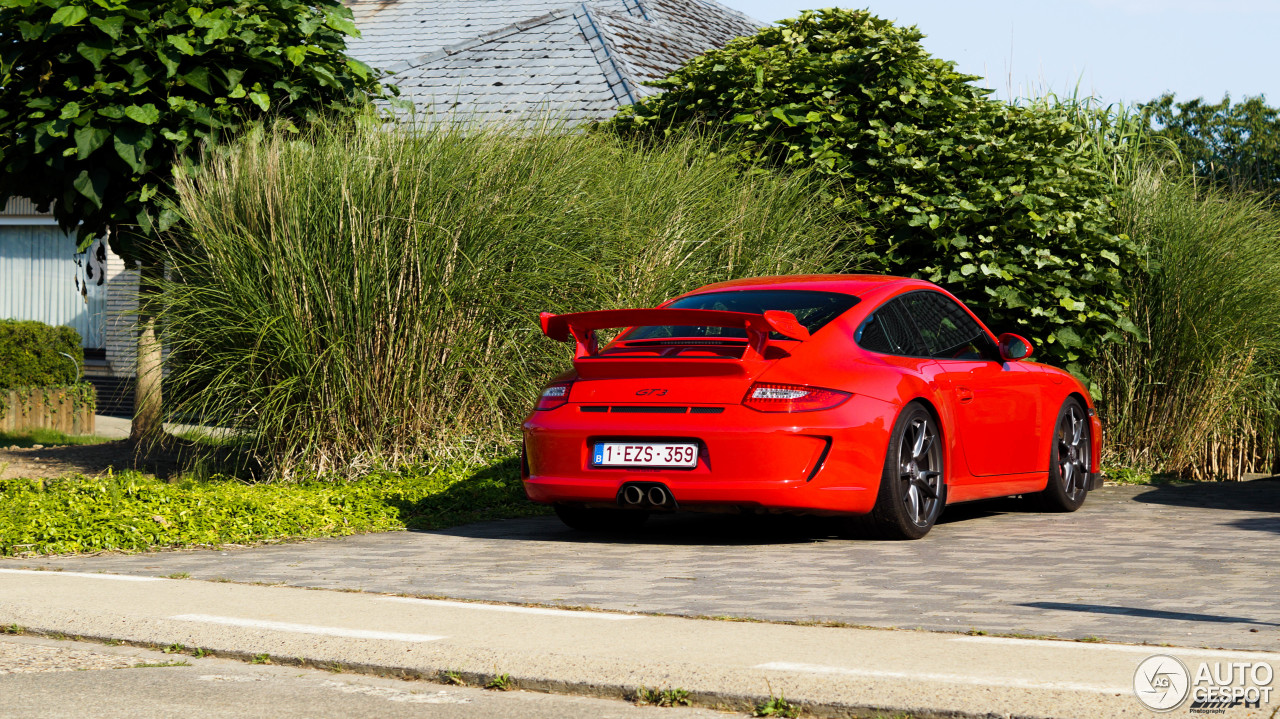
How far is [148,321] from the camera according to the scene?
10.8 m

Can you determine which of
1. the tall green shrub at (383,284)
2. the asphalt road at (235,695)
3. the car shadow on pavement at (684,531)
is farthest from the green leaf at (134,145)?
the asphalt road at (235,695)

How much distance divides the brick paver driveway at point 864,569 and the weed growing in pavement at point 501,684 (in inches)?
49.9

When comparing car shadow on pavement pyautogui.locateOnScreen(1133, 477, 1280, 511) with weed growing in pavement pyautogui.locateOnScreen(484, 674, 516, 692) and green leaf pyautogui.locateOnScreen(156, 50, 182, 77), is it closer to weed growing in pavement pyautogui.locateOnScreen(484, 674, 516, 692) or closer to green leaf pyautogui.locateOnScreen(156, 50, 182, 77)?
weed growing in pavement pyautogui.locateOnScreen(484, 674, 516, 692)

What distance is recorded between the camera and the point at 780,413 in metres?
7.79

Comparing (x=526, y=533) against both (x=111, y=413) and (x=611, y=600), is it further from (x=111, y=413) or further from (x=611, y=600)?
(x=111, y=413)

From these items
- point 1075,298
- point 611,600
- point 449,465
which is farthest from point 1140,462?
point 611,600

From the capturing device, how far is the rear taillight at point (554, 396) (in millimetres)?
8414

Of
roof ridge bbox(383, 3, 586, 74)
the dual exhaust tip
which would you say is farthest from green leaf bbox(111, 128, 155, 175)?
roof ridge bbox(383, 3, 586, 74)

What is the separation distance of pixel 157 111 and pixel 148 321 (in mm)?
1856

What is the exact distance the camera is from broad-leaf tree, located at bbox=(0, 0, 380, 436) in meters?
11.6

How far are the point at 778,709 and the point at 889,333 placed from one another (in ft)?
14.8

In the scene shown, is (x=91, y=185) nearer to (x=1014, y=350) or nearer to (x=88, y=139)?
(x=88, y=139)

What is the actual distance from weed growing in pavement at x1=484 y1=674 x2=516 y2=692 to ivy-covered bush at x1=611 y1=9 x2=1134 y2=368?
787 centimetres

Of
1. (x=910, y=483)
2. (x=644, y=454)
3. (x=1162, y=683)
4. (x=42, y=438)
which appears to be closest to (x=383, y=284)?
(x=644, y=454)
